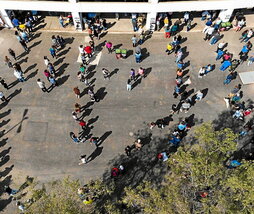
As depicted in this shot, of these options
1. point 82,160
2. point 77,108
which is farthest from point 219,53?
point 82,160

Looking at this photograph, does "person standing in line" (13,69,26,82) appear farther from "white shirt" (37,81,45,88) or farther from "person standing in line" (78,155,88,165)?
"person standing in line" (78,155,88,165)

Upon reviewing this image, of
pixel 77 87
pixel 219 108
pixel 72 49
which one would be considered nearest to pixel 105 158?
pixel 77 87

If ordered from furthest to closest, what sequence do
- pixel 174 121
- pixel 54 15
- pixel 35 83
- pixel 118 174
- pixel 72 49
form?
pixel 54 15, pixel 72 49, pixel 35 83, pixel 174 121, pixel 118 174

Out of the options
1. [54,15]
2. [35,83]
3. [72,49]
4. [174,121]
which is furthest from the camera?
[54,15]

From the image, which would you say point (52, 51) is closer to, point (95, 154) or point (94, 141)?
point (94, 141)

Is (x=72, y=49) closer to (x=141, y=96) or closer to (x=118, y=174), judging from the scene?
(x=141, y=96)

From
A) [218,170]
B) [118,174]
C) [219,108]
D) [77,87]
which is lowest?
[118,174]

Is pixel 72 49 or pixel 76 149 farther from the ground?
pixel 72 49
